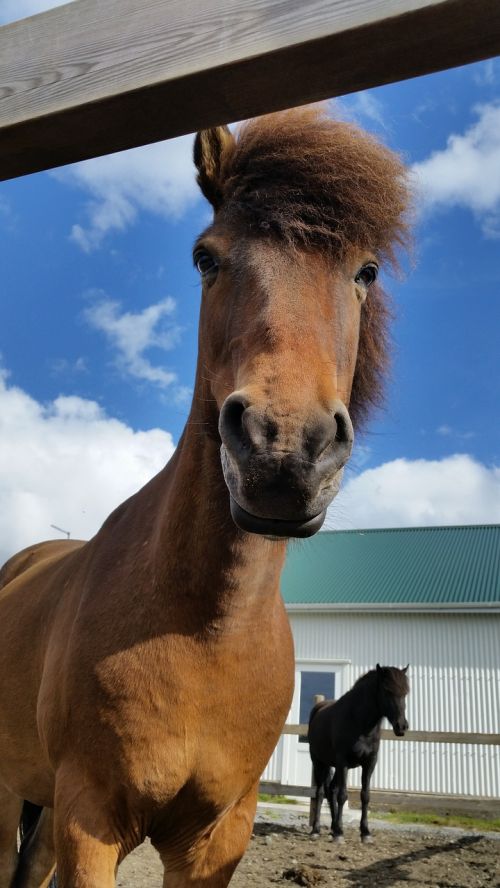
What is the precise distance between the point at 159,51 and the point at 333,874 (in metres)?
7.65

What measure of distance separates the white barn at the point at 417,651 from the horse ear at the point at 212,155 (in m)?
14.2

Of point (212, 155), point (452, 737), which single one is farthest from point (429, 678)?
point (212, 155)

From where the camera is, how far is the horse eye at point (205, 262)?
2562 millimetres

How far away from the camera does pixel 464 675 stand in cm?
1759

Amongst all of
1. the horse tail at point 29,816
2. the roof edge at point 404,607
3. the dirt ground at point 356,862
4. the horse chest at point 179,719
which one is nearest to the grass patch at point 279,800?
the roof edge at point 404,607

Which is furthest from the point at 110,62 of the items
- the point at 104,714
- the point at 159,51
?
the point at 104,714

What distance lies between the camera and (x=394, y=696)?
10.5 m

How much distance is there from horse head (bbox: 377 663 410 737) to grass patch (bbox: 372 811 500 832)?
2.85m

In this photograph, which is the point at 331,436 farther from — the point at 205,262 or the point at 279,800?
the point at 279,800

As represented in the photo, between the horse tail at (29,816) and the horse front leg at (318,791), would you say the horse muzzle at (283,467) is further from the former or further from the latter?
the horse front leg at (318,791)

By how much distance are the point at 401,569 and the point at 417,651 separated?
14.8ft

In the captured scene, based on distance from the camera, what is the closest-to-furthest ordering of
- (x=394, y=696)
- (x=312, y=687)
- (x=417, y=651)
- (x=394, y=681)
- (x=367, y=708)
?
1. (x=394, y=696)
2. (x=394, y=681)
3. (x=367, y=708)
4. (x=417, y=651)
5. (x=312, y=687)

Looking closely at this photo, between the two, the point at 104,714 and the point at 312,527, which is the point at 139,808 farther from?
the point at 312,527

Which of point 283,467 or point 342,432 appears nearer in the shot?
point 283,467
